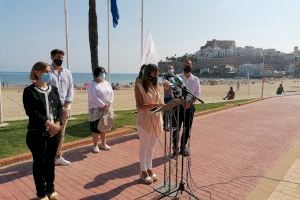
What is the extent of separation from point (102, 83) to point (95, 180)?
230 centimetres

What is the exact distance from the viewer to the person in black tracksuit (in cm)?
430

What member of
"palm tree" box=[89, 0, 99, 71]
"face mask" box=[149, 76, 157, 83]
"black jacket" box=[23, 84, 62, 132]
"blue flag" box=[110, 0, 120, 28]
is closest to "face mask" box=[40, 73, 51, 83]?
"black jacket" box=[23, 84, 62, 132]

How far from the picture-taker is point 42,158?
4.46 meters

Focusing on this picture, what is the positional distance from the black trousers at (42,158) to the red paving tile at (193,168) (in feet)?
1.14

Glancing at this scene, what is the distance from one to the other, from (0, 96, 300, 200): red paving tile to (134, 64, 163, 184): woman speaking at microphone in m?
0.46

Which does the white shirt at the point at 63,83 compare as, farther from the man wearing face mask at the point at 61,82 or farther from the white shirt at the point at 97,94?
the white shirt at the point at 97,94

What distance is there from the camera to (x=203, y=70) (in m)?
168

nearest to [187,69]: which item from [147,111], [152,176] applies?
[147,111]

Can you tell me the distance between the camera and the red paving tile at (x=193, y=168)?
4.98m

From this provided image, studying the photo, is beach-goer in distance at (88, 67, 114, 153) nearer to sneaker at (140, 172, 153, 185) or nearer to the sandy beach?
sneaker at (140, 172, 153, 185)

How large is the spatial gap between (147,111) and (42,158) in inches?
66.4

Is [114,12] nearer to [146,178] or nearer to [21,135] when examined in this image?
[21,135]

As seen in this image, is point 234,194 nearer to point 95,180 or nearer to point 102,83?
point 95,180

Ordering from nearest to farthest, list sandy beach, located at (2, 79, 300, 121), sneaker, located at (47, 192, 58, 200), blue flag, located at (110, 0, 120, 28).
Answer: sneaker, located at (47, 192, 58, 200) < blue flag, located at (110, 0, 120, 28) < sandy beach, located at (2, 79, 300, 121)
